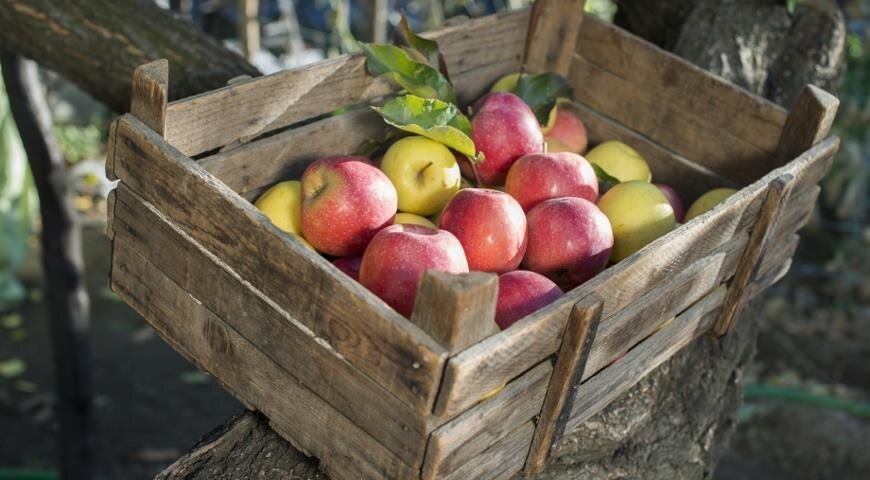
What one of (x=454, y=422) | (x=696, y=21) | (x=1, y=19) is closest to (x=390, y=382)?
(x=454, y=422)

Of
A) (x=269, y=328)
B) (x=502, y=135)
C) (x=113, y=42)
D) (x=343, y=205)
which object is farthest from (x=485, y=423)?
(x=113, y=42)

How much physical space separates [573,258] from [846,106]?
12.8 ft

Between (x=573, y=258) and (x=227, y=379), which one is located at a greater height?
(x=573, y=258)

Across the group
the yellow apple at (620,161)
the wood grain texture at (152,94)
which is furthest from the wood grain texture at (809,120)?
the wood grain texture at (152,94)

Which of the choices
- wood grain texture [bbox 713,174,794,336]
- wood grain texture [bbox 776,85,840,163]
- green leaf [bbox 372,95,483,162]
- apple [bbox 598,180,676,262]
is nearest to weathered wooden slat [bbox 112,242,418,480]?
green leaf [bbox 372,95,483,162]

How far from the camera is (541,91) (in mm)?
2271

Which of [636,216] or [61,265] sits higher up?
[636,216]

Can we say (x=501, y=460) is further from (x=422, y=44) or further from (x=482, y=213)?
(x=422, y=44)

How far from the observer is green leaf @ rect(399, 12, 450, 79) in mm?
2068

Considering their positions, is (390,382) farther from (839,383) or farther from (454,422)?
(839,383)

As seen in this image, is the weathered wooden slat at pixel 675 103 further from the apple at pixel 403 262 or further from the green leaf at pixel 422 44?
the apple at pixel 403 262

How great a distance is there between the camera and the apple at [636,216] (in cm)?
194

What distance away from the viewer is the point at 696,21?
105 inches

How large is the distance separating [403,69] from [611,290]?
0.73 meters
